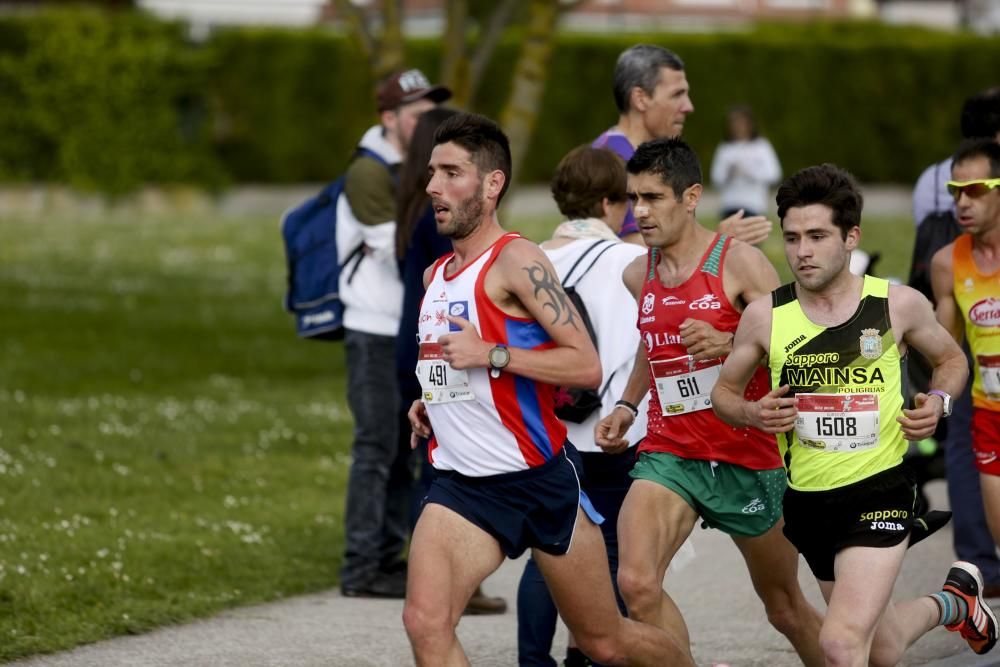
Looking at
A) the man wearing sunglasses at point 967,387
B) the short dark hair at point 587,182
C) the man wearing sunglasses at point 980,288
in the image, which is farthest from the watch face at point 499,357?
the man wearing sunglasses at point 967,387

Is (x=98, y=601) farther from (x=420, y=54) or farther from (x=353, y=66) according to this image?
(x=420, y=54)

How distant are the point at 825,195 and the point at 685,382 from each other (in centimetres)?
86

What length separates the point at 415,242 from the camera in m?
7.43

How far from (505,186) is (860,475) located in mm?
1501

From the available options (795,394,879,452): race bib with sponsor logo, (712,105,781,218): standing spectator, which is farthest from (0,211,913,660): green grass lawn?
(795,394,879,452): race bib with sponsor logo

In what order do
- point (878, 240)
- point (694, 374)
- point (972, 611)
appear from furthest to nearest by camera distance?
point (878, 240) → point (972, 611) → point (694, 374)

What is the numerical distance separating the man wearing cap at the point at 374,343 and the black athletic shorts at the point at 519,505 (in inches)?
109

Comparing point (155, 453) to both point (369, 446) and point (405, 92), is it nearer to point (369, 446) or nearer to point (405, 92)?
point (369, 446)

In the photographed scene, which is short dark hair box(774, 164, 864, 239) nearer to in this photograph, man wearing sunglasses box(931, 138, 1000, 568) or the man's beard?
the man's beard

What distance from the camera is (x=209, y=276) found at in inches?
906

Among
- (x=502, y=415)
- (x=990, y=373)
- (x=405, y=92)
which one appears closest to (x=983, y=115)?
(x=990, y=373)

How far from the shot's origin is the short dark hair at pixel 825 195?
5.72m

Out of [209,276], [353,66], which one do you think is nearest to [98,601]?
[209,276]

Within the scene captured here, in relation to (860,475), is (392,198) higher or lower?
higher
